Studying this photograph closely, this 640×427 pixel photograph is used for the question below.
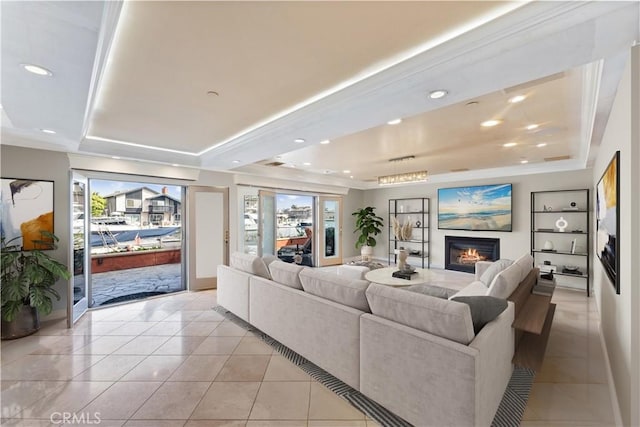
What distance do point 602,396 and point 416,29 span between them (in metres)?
3.04

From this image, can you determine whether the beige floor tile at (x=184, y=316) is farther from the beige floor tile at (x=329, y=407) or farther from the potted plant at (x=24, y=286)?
the beige floor tile at (x=329, y=407)

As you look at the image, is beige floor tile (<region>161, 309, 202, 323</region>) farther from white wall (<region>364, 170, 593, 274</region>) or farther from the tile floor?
white wall (<region>364, 170, 593, 274</region>)

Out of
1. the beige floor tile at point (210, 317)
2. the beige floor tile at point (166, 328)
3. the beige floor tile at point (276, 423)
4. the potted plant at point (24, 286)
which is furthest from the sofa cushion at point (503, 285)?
the potted plant at point (24, 286)

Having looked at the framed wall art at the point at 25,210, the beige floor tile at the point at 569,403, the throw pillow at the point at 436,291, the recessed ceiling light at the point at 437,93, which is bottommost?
the beige floor tile at the point at 569,403

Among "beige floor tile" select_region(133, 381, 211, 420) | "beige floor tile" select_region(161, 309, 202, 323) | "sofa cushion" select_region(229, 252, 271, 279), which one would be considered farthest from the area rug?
"beige floor tile" select_region(161, 309, 202, 323)

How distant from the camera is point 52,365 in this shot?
2586mm

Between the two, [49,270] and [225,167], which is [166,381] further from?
[225,167]

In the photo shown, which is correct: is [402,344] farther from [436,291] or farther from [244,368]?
[436,291]

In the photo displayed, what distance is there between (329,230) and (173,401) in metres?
6.13

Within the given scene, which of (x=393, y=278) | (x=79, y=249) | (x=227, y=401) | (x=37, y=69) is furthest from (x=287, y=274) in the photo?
(x=79, y=249)

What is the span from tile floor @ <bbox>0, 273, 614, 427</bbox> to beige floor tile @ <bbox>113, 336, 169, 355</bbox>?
11 millimetres

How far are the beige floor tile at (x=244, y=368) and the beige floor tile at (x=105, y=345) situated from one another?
1.35 meters

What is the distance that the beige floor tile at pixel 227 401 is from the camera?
6.42 feet

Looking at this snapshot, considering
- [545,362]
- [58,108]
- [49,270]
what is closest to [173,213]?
[49,270]
